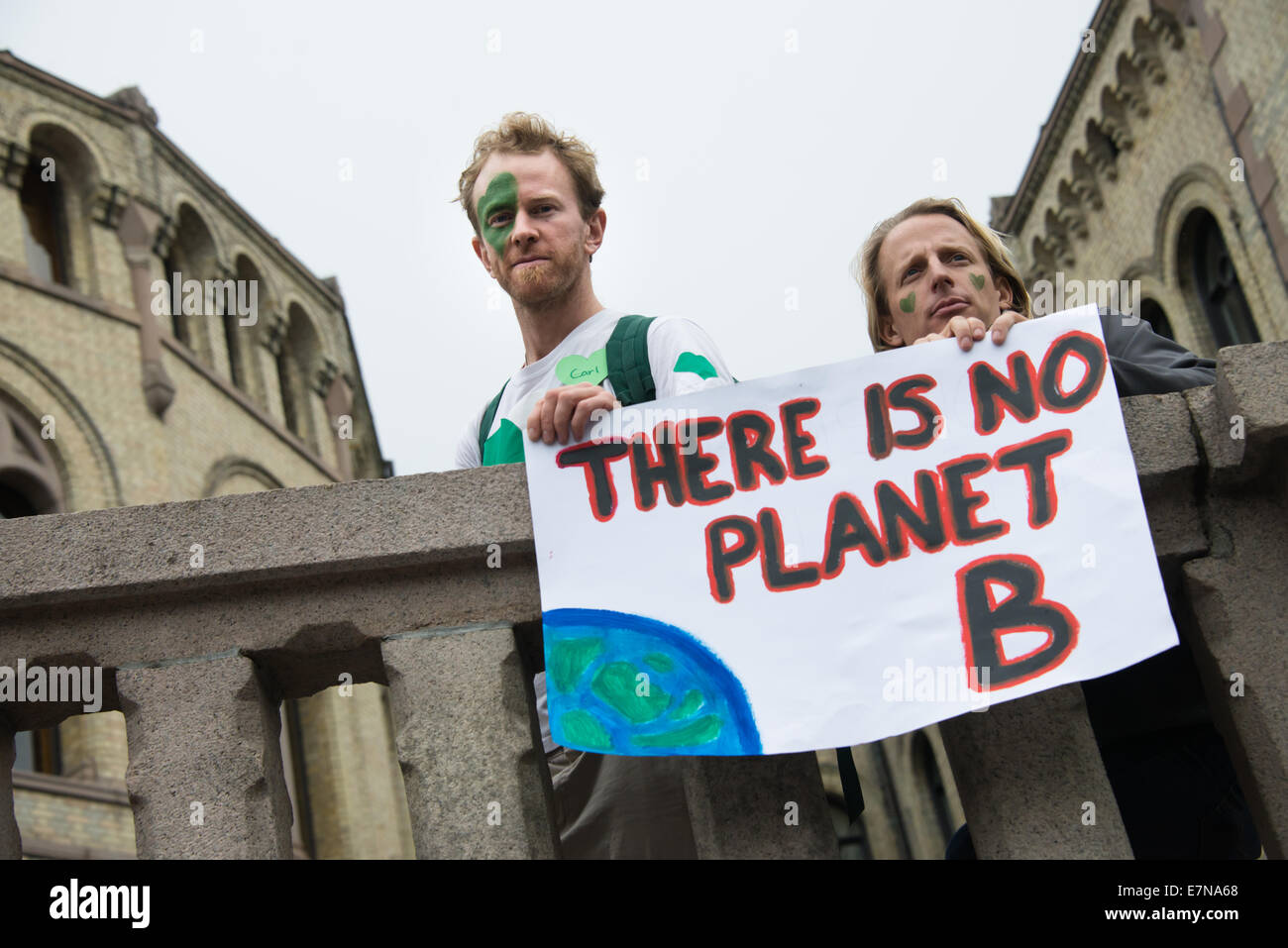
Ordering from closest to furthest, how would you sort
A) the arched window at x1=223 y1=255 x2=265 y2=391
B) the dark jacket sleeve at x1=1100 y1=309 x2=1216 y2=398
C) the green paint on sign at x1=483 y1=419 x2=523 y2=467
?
the dark jacket sleeve at x1=1100 y1=309 x2=1216 y2=398 < the green paint on sign at x1=483 y1=419 x2=523 y2=467 < the arched window at x1=223 y1=255 x2=265 y2=391

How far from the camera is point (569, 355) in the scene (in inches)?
136

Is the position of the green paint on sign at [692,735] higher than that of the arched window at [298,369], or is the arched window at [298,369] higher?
the arched window at [298,369]

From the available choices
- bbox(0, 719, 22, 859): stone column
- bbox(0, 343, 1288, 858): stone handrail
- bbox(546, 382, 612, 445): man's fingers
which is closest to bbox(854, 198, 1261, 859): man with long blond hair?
bbox(0, 343, 1288, 858): stone handrail

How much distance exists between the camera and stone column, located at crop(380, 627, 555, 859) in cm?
271

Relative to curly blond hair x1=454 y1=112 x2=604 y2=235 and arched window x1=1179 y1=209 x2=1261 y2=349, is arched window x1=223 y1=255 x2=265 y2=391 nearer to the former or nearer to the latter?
arched window x1=1179 y1=209 x2=1261 y2=349

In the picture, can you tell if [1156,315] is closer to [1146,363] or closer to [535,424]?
[1146,363]

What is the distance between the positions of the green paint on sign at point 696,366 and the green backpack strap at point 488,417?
0.61 metres

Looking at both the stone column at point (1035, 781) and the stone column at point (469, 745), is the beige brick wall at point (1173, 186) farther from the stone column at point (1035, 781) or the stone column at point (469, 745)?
the stone column at point (469, 745)

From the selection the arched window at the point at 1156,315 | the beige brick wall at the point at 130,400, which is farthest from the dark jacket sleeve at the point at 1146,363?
the arched window at the point at 1156,315

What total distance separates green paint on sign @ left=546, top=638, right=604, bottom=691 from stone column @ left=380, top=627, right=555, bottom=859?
7 cm

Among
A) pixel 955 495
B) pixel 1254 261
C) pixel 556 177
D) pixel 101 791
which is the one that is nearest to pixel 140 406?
pixel 101 791

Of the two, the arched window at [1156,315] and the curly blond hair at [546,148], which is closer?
the curly blond hair at [546,148]

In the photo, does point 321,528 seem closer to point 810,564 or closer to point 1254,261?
point 810,564

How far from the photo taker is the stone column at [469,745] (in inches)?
107
